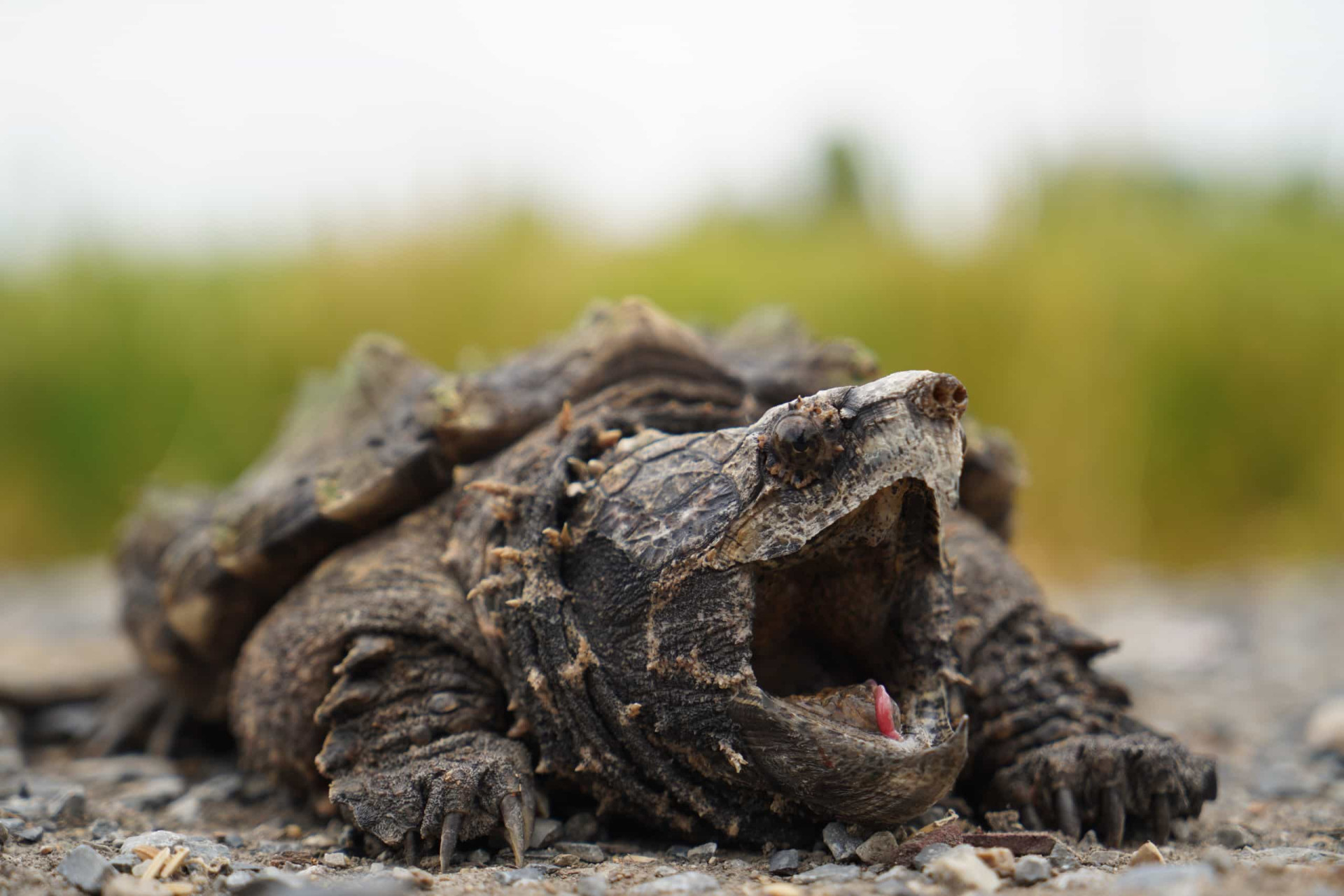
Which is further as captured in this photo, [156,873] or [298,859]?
[298,859]

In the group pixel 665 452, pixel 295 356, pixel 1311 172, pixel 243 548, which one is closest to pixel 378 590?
pixel 243 548

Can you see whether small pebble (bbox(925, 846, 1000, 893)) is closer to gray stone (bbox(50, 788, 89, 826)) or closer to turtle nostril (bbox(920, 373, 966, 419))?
turtle nostril (bbox(920, 373, 966, 419))

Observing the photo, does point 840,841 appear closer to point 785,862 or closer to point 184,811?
point 785,862

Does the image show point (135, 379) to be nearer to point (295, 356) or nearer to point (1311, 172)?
point (295, 356)

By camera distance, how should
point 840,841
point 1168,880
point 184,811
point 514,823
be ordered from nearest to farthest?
1. point 1168,880
2. point 840,841
3. point 514,823
4. point 184,811

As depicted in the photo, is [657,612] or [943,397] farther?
[657,612]

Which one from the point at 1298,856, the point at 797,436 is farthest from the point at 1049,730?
the point at 797,436
